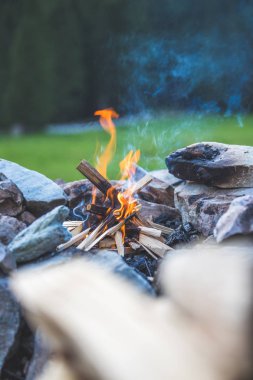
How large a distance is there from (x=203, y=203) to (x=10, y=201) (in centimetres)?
110

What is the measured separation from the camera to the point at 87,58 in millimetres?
15531

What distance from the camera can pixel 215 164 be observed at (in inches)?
142

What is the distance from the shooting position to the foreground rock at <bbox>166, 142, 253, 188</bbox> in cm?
361

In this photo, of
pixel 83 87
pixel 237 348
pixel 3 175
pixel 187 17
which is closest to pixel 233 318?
pixel 237 348

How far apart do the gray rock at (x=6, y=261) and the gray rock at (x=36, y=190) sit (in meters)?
0.81

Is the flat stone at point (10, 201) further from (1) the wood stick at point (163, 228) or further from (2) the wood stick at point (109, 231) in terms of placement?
(1) the wood stick at point (163, 228)

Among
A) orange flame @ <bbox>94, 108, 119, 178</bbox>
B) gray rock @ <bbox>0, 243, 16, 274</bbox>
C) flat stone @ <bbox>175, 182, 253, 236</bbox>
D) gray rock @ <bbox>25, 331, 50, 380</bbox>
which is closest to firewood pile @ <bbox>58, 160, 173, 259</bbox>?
flat stone @ <bbox>175, 182, 253, 236</bbox>

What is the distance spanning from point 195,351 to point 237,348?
134 millimetres

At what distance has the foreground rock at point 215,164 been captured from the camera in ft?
11.8

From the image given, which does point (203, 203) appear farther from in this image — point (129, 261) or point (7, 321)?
point (7, 321)

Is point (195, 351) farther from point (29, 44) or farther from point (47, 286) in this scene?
point (29, 44)

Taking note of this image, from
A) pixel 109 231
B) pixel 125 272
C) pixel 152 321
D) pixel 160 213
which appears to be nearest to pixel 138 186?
pixel 160 213

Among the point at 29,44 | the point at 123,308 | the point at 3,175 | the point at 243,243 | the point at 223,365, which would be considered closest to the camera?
the point at 223,365

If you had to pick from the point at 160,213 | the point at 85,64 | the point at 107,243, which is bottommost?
the point at 85,64
